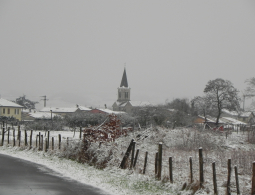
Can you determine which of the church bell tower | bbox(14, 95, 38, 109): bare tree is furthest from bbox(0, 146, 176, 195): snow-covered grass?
the church bell tower

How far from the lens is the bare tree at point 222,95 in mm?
72375

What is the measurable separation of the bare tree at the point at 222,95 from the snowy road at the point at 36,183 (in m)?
59.2

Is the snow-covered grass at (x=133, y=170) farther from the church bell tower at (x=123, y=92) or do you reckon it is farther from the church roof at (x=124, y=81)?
the church roof at (x=124, y=81)

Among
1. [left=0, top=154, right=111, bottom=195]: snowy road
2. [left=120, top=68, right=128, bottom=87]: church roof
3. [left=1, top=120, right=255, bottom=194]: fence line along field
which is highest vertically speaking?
[left=120, top=68, right=128, bottom=87]: church roof

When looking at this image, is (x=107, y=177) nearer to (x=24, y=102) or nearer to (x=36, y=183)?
(x=36, y=183)

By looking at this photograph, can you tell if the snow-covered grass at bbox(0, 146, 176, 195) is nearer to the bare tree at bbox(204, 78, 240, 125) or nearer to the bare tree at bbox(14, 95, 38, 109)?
the bare tree at bbox(204, 78, 240, 125)

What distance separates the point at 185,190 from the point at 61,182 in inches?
210

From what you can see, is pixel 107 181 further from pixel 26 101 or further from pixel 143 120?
pixel 26 101

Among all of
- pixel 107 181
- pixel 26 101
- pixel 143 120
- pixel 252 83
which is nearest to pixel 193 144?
pixel 107 181

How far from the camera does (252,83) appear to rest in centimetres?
5309

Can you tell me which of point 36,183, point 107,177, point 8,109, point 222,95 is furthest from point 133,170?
point 8,109

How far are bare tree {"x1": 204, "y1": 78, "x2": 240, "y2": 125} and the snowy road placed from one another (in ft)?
194

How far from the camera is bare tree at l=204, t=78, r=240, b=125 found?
72375 mm

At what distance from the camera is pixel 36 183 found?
1405 cm
